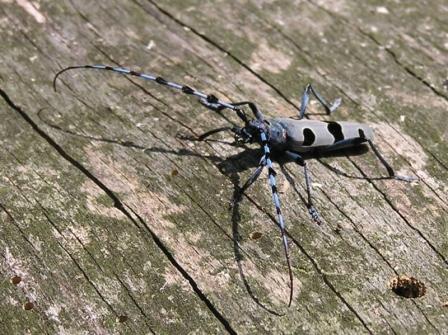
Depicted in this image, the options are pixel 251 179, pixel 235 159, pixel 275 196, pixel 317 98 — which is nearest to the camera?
pixel 275 196

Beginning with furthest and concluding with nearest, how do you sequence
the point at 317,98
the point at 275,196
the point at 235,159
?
the point at 317,98, the point at 235,159, the point at 275,196

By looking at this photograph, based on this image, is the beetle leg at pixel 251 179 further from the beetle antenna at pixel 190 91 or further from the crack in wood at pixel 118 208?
the crack in wood at pixel 118 208

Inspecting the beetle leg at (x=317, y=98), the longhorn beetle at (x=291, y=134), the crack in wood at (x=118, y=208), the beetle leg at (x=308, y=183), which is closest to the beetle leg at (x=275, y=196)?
the longhorn beetle at (x=291, y=134)

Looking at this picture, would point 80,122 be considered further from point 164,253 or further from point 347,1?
point 347,1

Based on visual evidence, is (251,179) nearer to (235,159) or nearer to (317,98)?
(235,159)

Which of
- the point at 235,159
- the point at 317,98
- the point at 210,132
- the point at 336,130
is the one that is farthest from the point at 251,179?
the point at 317,98

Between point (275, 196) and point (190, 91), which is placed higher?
point (190, 91)

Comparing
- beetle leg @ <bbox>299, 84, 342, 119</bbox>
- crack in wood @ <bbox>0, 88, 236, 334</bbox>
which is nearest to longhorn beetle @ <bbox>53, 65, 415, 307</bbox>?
beetle leg @ <bbox>299, 84, 342, 119</bbox>

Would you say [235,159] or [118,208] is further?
[235,159]
